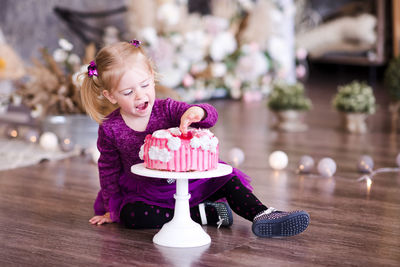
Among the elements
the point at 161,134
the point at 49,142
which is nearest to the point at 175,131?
the point at 161,134

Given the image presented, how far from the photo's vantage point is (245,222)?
2166mm

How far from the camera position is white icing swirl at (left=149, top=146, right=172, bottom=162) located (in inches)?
72.4

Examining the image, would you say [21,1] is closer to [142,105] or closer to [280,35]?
[280,35]

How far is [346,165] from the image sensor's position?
3.20 metres

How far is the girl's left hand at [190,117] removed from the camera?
1.91m

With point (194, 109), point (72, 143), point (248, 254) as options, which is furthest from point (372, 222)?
point (72, 143)

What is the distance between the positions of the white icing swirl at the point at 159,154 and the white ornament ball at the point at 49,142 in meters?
1.75

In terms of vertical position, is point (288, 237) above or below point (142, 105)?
below

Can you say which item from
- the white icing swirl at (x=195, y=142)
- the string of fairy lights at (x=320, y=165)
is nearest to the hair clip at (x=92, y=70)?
the white icing swirl at (x=195, y=142)

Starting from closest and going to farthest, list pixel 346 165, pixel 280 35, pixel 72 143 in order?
pixel 346 165 → pixel 72 143 → pixel 280 35

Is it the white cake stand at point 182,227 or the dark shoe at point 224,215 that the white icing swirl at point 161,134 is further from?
the dark shoe at point 224,215

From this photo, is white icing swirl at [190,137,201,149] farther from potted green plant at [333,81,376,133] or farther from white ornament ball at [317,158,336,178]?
potted green plant at [333,81,376,133]

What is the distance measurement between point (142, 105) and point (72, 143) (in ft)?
5.18

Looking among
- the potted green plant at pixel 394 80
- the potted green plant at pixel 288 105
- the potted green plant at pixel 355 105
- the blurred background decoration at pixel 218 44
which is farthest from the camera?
the blurred background decoration at pixel 218 44
